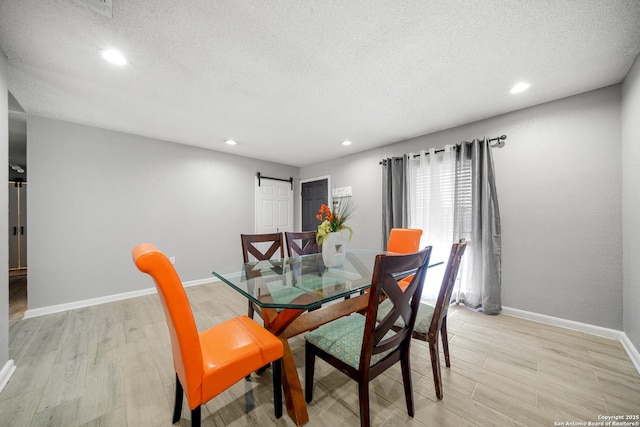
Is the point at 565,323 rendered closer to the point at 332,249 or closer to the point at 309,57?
the point at 332,249

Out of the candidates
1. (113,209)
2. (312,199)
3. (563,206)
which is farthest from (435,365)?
(113,209)

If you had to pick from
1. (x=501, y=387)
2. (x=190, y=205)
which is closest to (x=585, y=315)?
(x=501, y=387)

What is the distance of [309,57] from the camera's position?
1.81 meters

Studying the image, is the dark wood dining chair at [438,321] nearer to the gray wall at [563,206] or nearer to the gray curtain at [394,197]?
the gray wall at [563,206]

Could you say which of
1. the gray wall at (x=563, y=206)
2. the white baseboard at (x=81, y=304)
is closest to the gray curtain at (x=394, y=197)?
the gray wall at (x=563, y=206)

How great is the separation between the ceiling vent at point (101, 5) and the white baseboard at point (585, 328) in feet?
14.2

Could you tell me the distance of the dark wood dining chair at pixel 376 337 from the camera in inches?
41.7

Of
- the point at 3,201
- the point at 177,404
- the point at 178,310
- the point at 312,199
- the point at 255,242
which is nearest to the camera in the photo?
the point at 178,310

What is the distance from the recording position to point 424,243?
133 inches

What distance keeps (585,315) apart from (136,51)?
4618 mm

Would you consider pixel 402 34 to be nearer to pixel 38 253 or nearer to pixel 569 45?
pixel 569 45

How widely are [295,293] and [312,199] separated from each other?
12.9ft

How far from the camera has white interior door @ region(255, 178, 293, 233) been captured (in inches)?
193

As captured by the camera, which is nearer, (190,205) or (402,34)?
(402,34)
